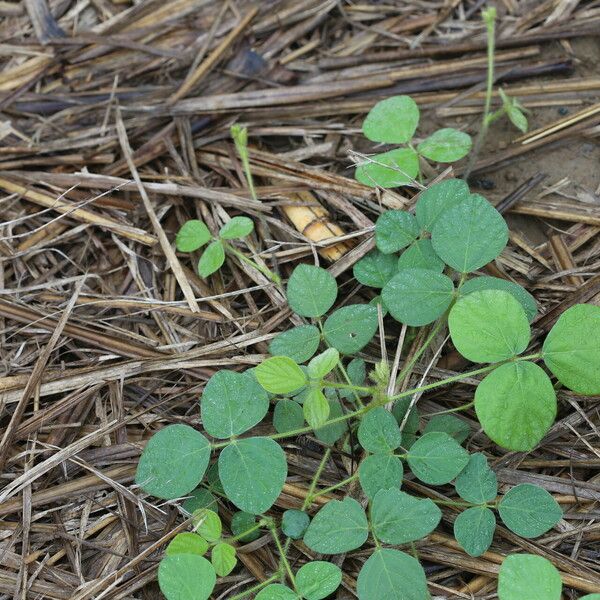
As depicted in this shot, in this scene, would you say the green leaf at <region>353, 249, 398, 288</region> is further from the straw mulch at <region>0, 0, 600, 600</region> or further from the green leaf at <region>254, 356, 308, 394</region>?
the green leaf at <region>254, 356, 308, 394</region>

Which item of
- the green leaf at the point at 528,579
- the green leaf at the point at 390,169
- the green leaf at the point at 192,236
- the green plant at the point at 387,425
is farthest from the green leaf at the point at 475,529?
the green leaf at the point at 192,236

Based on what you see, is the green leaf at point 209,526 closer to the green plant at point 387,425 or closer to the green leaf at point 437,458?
the green plant at point 387,425

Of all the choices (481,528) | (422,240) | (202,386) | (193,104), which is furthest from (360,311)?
(193,104)

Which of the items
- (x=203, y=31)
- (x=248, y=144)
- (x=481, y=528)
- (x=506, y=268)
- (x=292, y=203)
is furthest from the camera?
(x=203, y=31)

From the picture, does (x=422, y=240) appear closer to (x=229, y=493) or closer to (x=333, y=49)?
(x=229, y=493)

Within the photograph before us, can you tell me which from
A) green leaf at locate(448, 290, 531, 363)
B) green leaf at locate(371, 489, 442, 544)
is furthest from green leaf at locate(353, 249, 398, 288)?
green leaf at locate(371, 489, 442, 544)

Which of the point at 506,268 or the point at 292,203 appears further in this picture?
the point at 292,203

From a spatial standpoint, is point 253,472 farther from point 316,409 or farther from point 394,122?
point 394,122
